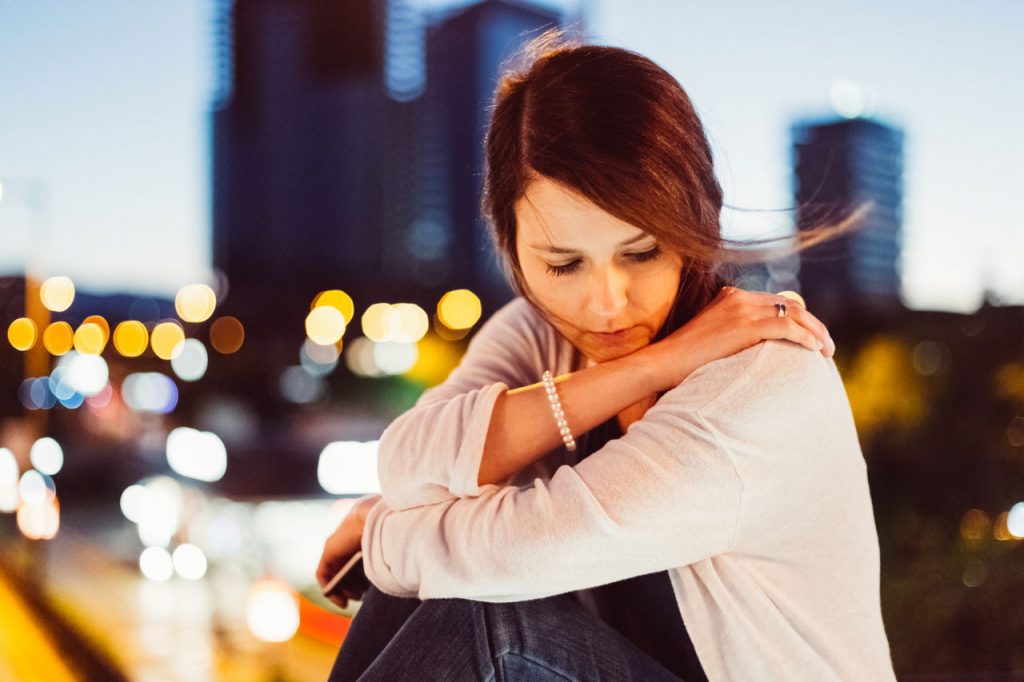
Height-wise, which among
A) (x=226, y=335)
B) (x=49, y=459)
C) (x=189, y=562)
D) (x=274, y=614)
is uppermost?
(x=274, y=614)

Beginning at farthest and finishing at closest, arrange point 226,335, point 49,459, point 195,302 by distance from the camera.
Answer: point 226,335
point 195,302
point 49,459

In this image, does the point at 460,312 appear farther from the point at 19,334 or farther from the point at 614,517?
the point at 614,517

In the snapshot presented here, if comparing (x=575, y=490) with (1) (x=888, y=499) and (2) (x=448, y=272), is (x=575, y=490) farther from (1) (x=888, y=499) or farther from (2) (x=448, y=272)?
(2) (x=448, y=272)

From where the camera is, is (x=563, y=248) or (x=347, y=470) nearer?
(x=563, y=248)

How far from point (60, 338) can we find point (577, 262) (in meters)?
41.8

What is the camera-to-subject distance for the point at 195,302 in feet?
107

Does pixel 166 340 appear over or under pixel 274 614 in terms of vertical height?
under

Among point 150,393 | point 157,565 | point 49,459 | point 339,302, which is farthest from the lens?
point 150,393

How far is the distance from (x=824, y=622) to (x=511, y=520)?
1.28 feet

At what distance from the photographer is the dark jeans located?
3.66 feet

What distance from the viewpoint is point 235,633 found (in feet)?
20.6

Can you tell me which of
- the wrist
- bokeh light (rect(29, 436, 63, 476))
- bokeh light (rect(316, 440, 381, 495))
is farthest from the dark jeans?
bokeh light (rect(29, 436, 63, 476))

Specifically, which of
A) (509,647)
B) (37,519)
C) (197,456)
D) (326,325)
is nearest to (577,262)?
(509,647)

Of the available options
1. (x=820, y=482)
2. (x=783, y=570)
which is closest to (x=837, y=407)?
(x=820, y=482)
